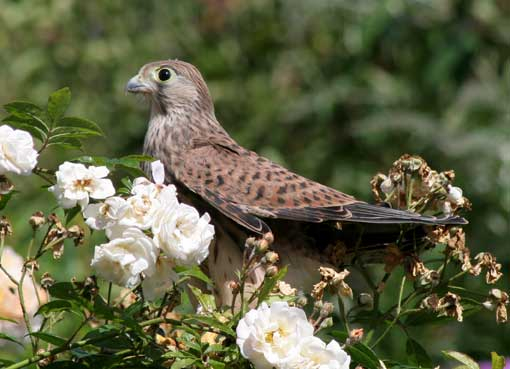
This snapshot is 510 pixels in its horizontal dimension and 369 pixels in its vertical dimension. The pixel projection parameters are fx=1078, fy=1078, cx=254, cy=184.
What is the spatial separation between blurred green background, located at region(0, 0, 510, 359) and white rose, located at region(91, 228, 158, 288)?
10.9 feet

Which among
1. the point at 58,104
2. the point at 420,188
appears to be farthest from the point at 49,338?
the point at 420,188

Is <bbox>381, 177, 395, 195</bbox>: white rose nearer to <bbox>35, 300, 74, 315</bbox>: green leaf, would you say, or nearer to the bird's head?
<bbox>35, 300, 74, 315</bbox>: green leaf

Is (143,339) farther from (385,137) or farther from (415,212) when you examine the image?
(385,137)

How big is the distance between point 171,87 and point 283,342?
248 cm

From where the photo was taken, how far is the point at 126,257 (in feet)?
5.88

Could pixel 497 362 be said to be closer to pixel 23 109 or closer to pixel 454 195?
pixel 454 195

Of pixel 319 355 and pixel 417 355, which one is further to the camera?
pixel 417 355

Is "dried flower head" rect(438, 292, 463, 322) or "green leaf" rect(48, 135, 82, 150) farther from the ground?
"green leaf" rect(48, 135, 82, 150)

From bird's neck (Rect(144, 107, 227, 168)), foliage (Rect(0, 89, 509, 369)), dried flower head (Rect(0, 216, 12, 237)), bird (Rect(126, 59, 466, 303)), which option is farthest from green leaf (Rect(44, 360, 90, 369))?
bird's neck (Rect(144, 107, 227, 168))

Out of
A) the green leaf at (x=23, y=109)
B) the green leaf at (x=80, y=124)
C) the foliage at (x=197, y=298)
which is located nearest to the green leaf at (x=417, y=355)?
the foliage at (x=197, y=298)

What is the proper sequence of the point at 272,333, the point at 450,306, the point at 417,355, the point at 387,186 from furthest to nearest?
the point at 387,186
the point at 417,355
the point at 450,306
the point at 272,333

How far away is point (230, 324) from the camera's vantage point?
191 cm

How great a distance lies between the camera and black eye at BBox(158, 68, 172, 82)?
4.20 m

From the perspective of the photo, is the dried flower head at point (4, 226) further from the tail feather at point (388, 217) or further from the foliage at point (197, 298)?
the tail feather at point (388, 217)
